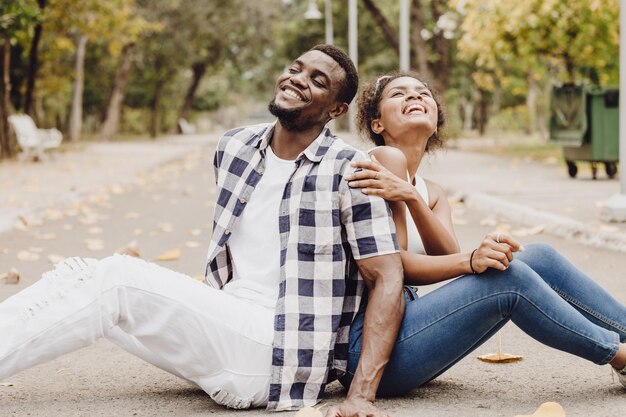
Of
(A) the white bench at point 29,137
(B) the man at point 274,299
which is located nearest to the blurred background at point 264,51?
(A) the white bench at point 29,137

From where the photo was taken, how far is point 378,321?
10.1 ft

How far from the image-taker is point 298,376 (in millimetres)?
3135

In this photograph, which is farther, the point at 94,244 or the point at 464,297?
the point at 94,244

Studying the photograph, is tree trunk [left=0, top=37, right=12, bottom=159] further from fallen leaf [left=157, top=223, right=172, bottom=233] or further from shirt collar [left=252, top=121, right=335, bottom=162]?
shirt collar [left=252, top=121, right=335, bottom=162]

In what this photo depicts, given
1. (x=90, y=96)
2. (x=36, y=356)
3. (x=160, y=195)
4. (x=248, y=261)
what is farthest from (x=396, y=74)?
(x=90, y=96)

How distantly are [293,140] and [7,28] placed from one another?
14.6 m

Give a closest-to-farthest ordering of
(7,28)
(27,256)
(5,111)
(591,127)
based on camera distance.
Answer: (27,256)
(591,127)
(7,28)
(5,111)

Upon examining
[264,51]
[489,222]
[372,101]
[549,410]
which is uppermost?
[264,51]

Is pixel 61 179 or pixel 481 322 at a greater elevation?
pixel 481 322

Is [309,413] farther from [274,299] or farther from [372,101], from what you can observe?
[372,101]

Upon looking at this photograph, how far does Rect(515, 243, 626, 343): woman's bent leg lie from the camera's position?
3381mm

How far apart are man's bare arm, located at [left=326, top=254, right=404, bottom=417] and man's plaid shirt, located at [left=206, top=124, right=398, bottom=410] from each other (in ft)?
0.17

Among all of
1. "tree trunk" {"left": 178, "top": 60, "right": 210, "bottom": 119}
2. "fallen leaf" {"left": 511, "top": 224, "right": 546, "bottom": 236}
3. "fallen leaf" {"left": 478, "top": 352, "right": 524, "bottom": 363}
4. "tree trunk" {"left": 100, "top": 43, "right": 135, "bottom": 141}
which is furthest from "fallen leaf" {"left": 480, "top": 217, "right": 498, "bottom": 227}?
"tree trunk" {"left": 178, "top": 60, "right": 210, "bottom": 119}

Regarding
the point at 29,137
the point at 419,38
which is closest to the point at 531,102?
the point at 419,38
